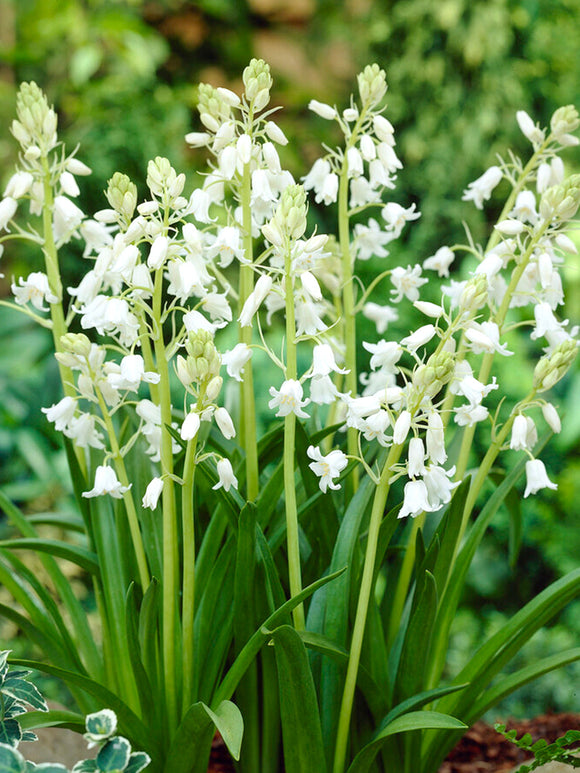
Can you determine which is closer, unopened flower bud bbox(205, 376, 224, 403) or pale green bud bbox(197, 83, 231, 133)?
unopened flower bud bbox(205, 376, 224, 403)

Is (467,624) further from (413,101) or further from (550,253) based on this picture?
(413,101)

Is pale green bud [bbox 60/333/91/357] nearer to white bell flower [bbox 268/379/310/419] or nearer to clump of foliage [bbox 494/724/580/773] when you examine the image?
white bell flower [bbox 268/379/310/419]

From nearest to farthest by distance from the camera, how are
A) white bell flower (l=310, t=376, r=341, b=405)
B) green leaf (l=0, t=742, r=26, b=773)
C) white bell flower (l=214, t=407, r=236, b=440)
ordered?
green leaf (l=0, t=742, r=26, b=773)
white bell flower (l=214, t=407, r=236, b=440)
white bell flower (l=310, t=376, r=341, b=405)

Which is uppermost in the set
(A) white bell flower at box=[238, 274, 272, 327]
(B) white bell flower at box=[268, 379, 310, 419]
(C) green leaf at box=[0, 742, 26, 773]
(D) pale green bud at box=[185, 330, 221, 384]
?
(A) white bell flower at box=[238, 274, 272, 327]

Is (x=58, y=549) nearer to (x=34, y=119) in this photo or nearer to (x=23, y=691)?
(x=23, y=691)

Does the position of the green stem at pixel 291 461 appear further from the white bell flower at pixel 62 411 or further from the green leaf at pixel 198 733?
the white bell flower at pixel 62 411

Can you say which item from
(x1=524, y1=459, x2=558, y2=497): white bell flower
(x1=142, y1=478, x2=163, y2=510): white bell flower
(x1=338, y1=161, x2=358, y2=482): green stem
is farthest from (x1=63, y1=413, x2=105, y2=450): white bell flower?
(x1=524, y1=459, x2=558, y2=497): white bell flower
